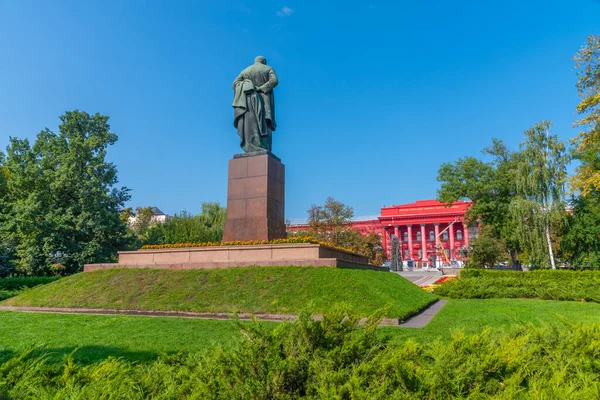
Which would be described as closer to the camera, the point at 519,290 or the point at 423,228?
the point at 519,290

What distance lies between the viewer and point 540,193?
27.6m

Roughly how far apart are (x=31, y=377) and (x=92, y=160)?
26212mm

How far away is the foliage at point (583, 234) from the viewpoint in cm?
2678

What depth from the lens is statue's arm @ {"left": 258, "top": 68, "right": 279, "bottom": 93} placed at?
15866mm

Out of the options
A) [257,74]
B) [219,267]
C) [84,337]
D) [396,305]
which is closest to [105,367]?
[84,337]

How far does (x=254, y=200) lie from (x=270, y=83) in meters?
4.99

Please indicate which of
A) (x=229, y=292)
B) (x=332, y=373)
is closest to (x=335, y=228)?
(x=229, y=292)

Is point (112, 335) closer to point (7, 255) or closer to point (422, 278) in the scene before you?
point (7, 255)

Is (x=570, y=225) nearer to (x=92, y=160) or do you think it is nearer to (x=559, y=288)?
(x=559, y=288)

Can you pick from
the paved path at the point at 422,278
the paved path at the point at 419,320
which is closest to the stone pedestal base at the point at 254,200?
the paved path at the point at 419,320

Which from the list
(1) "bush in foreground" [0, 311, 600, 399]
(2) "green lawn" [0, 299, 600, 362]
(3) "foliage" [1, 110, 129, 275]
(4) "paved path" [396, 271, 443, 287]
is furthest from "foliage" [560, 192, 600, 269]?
(3) "foliage" [1, 110, 129, 275]

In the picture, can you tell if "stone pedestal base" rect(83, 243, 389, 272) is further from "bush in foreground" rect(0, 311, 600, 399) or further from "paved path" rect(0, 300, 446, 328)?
"bush in foreground" rect(0, 311, 600, 399)

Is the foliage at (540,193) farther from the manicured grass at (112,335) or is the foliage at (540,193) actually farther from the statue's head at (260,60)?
the manicured grass at (112,335)

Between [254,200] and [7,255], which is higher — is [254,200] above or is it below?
above
